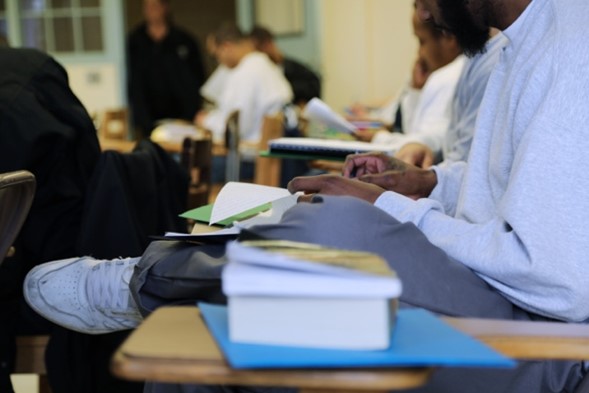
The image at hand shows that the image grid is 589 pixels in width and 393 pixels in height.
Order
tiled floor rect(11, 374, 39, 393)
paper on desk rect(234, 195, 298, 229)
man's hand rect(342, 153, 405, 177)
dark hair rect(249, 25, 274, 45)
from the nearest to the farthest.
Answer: paper on desk rect(234, 195, 298, 229)
man's hand rect(342, 153, 405, 177)
tiled floor rect(11, 374, 39, 393)
dark hair rect(249, 25, 274, 45)

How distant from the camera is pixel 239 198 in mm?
1558

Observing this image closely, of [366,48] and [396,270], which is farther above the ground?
[366,48]

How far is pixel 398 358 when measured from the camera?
80cm

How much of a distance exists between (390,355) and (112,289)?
74 cm

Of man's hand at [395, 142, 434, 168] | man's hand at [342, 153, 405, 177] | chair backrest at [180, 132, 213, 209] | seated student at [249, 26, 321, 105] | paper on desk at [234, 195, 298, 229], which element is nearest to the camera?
paper on desk at [234, 195, 298, 229]

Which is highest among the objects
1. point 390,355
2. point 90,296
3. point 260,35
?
point 260,35

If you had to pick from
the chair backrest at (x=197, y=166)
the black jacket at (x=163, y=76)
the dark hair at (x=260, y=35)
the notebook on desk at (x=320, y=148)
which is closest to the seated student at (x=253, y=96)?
the dark hair at (x=260, y=35)

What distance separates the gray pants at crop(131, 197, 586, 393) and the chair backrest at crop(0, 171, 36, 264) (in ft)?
0.79

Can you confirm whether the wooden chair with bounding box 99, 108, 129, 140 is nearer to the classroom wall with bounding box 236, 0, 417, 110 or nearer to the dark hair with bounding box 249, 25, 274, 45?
the dark hair with bounding box 249, 25, 274, 45

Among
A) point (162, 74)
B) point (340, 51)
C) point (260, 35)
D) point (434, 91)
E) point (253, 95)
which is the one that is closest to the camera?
point (434, 91)

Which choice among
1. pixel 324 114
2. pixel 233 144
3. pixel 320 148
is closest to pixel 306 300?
pixel 320 148

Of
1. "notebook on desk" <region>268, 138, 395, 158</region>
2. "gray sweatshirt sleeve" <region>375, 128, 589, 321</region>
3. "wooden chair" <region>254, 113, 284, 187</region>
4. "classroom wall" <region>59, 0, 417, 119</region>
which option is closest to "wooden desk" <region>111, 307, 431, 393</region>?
"gray sweatshirt sleeve" <region>375, 128, 589, 321</region>

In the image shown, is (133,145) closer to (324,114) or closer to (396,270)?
(324,114)

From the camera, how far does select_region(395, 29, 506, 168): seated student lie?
2.44 meters
